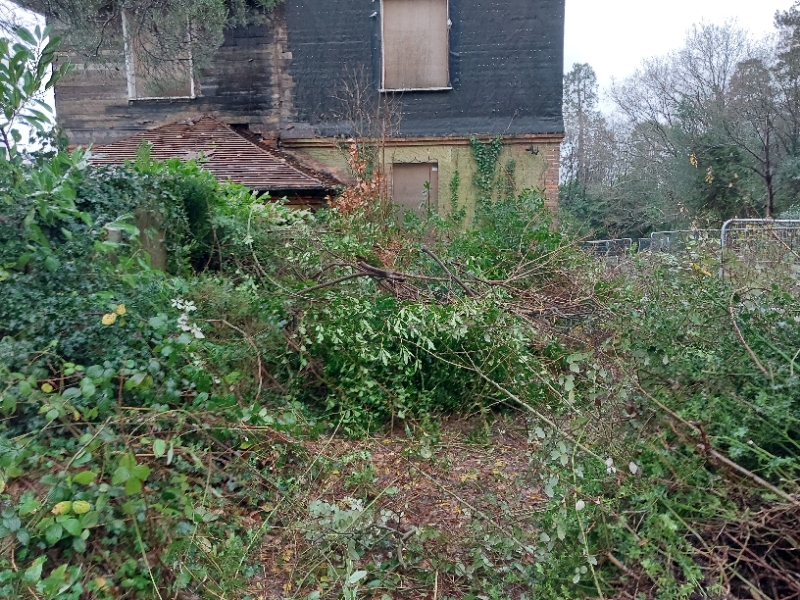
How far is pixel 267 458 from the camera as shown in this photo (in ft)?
13.3

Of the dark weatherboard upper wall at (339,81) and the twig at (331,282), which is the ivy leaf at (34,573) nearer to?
the twig at (331,282)

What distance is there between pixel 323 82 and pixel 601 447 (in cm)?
1193

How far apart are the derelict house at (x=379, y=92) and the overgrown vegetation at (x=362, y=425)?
7620mm

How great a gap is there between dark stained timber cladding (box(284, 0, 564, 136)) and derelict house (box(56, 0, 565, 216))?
21 mm

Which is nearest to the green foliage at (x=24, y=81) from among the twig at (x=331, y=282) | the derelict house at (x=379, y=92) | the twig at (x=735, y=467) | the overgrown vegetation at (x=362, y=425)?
the overgrown vegetation at (x=362, y=425)

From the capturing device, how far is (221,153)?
12.1 m

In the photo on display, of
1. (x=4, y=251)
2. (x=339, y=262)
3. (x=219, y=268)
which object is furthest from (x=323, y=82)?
(x=4, y=251)

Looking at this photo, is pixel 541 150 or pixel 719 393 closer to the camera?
pixel 719 393

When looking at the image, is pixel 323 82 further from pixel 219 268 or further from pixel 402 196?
pixel 219 268

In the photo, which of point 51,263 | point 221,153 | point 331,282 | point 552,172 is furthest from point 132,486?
point 552,172

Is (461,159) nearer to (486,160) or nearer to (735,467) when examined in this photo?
(486,160)

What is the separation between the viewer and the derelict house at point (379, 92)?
43.1 ft

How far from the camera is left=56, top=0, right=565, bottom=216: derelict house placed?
43.1 ft

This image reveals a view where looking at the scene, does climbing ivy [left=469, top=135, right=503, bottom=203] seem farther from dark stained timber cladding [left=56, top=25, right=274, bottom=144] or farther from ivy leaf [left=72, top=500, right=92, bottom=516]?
ivy leaf [left=72, top=500, right=92, bottom=516]
